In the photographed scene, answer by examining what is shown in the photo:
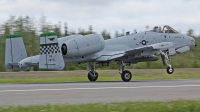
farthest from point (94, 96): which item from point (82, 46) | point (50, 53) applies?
point (82, 46)

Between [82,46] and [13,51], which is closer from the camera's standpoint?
[82,46]

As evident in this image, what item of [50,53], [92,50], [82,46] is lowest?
[50,53]

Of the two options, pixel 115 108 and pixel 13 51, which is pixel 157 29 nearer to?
pixel 13 51

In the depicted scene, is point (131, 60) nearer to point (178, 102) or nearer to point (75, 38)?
point (75, 38)

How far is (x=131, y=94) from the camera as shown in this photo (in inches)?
663

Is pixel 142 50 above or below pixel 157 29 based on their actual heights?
Result: below

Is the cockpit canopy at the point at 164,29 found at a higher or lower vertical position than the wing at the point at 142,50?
higher

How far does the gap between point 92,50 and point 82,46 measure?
759 mm

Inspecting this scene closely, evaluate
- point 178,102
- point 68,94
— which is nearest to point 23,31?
point 68,94

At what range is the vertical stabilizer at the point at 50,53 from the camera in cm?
2386

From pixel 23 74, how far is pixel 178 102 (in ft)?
79.0

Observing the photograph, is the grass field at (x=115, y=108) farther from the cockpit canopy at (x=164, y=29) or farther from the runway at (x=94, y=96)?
the cockpit canopy at (x=164, y=29)

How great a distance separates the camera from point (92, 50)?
2605 centimetres

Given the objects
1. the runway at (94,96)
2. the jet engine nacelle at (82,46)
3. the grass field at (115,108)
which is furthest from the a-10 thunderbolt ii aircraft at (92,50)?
the grass field at (115,108)
